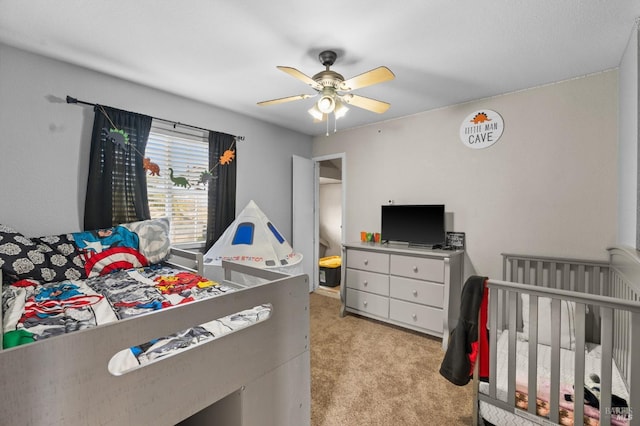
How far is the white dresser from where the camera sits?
2.66 m

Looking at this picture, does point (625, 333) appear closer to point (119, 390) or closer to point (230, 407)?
point (230, 407)

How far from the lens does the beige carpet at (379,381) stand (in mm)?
1712

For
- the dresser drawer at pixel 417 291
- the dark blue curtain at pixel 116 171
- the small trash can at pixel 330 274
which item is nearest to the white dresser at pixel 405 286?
the dresser drawer at pixel 417 291

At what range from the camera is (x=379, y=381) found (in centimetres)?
205

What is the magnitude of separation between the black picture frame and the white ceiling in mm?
1442

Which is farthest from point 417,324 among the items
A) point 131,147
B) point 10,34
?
point 10,34

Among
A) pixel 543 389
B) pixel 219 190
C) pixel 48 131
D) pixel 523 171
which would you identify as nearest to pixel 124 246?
pixel 48 131

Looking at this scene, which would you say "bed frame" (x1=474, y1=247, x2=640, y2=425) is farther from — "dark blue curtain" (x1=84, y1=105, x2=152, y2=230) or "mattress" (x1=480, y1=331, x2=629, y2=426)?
"dark blue curtain" (x1=84, y1=105, x2=152, y2=230)

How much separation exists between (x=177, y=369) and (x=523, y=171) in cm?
307

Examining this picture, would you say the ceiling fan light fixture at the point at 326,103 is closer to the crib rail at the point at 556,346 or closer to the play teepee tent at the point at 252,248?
the crib rail at the point at 556,346

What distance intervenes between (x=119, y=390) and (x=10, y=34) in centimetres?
245

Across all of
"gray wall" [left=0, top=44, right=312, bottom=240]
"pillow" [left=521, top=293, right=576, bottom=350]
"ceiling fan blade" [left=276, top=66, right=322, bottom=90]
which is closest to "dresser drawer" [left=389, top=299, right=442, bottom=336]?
"pillow" [left=521, top=293, right=576, bottom=350]

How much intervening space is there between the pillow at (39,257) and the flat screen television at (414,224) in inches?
111

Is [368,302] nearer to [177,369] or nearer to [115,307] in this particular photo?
[115,307]
